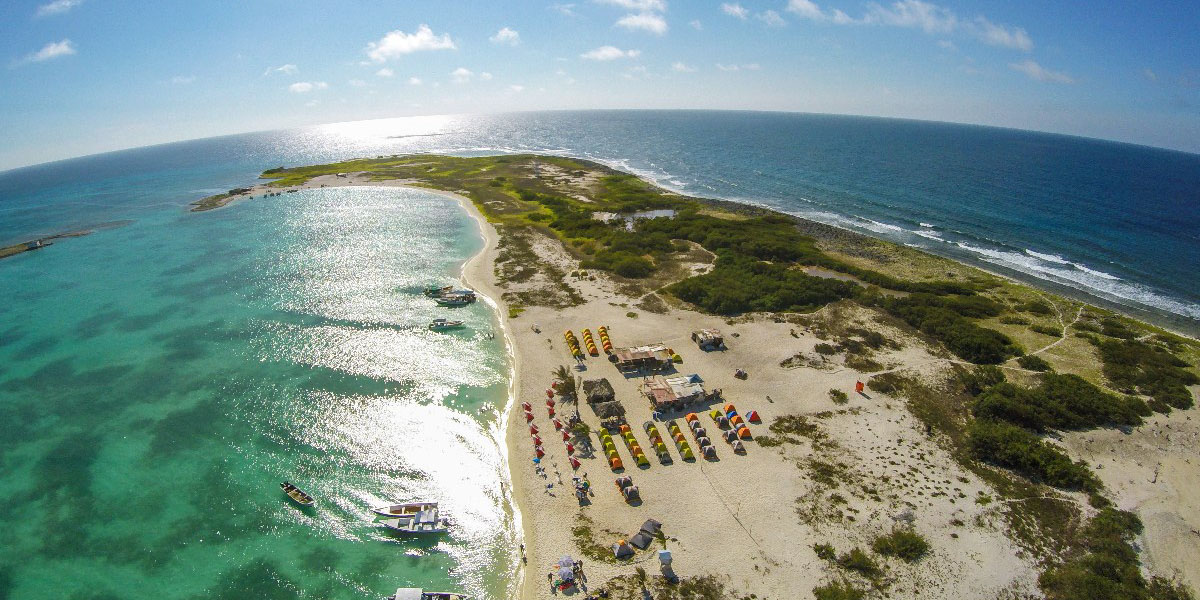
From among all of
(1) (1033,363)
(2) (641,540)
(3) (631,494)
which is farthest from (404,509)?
(1) (1033,363)

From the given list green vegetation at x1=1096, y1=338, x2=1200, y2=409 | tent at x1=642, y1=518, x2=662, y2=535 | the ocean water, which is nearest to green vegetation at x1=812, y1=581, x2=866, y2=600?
tent at x1=642, y1=518, x2=662, y2=535

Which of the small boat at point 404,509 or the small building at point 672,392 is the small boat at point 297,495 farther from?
the small building at point 672,392

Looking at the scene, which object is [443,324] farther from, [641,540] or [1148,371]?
[1148,371]

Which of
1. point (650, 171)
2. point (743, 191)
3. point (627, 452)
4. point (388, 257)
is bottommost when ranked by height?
point (627, 452)

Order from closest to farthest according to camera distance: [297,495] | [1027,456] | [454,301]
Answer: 1. [297,495]
2. [1027,456]
3. [454,301]

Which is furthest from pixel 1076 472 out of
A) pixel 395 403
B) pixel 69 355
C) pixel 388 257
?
pixel 69 355

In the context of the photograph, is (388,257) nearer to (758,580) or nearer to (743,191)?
(758,580)

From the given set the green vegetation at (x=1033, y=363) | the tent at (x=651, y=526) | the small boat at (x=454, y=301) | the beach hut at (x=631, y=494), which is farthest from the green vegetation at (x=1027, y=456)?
the small boat at (x=454, y=301)

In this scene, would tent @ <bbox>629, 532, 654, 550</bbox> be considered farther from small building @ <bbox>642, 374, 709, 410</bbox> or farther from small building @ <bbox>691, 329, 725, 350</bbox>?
small building @ <bbox>691, 329, 725, 350</bbox>
